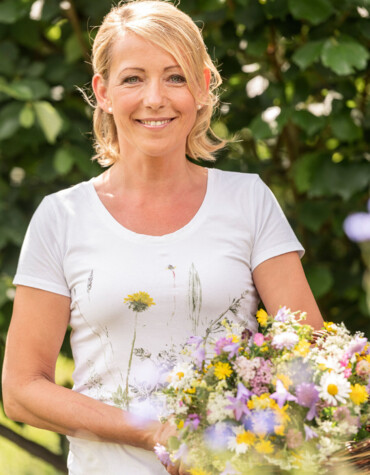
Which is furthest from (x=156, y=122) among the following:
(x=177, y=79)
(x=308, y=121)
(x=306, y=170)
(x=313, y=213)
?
(x=313, y=213)

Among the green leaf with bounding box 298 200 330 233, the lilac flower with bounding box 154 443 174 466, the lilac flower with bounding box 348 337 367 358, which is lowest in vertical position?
the lilac flower with bounding box 154 443 174 466

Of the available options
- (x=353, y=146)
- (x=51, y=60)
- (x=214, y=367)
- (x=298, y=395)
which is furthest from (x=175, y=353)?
(x=51, y=60)

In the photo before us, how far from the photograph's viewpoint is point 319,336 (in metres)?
1.51

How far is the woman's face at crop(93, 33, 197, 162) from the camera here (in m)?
1.65

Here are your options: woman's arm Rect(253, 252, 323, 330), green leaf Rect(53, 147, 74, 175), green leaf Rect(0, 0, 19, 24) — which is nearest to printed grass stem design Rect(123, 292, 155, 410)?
woman's arm Rect(253, 252, 323, 330)

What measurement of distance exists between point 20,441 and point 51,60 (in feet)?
4.38

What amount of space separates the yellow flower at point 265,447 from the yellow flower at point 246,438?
12 mm

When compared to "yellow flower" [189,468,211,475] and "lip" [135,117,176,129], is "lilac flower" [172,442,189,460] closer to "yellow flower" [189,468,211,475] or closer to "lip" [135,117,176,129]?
"yellow flower" [189,468,211,475]

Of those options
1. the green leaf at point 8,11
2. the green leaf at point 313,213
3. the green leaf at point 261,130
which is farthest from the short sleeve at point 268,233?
the green leaf at point 8,11

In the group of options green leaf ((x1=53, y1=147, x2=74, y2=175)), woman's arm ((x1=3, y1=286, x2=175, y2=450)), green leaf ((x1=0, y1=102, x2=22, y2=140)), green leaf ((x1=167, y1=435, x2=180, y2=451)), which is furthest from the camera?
green leaf ((x1=53, y1=147, x2=74, y2=175))

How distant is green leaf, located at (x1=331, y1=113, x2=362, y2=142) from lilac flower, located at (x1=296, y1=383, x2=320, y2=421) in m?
1.39

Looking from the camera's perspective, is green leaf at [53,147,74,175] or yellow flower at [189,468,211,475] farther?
green leaf at [53,147,74,175]

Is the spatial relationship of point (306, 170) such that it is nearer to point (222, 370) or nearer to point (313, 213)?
point (313, 213)

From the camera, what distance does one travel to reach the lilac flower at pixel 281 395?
1192 mm
